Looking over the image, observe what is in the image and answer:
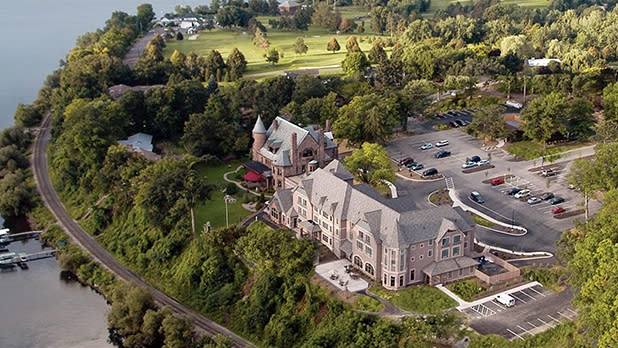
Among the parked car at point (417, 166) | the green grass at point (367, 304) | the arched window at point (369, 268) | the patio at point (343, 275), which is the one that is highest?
the parked car at point (417, 166)

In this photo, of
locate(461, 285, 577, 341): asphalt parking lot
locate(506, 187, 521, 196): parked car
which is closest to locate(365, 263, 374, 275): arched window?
locate(461, 285, 577, 341): asphalt parking lot

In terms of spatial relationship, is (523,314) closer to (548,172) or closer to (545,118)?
(548,172)

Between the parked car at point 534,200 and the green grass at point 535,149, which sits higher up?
the green grass at point 535,149

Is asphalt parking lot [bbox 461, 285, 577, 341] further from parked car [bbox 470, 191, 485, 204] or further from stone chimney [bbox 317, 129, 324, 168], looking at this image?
stone chimney [bbox 317, 129, 324, 168]

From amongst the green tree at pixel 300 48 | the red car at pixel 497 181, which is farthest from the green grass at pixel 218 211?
the green tree at pixel 300 48

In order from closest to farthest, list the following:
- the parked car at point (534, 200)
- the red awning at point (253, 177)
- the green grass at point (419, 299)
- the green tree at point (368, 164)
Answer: the green grass at point (419, 299) < the parked car at point (534, 200) < the green tree at point (368, 164) < the red awning at point (253, 177)

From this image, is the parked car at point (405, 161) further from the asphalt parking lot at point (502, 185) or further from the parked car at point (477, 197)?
the parked car at point (477, 197)

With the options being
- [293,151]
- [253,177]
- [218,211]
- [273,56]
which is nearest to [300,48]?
[273,56]
